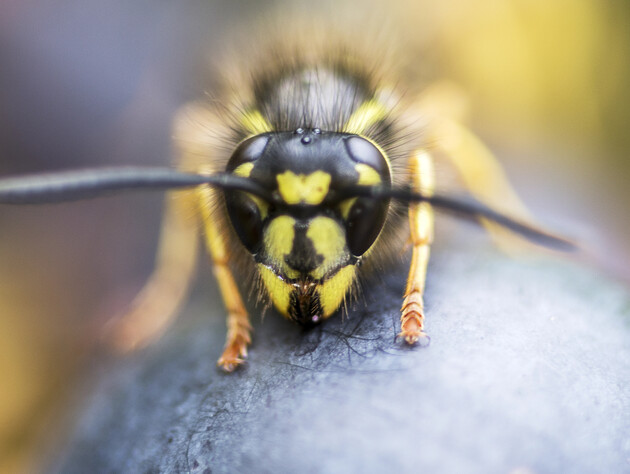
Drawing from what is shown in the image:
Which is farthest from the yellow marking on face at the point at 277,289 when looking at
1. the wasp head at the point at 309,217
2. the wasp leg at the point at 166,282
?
the wasp leg at the point at 166,282

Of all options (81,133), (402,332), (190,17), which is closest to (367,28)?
(190,17)

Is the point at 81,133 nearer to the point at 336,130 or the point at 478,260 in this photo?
the point at 336,130

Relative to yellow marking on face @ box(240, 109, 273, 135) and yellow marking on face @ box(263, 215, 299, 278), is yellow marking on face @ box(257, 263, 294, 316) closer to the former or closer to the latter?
yellow marking on face @ box(263, 215, 299, 278)

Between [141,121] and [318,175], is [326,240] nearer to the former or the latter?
[318,175]

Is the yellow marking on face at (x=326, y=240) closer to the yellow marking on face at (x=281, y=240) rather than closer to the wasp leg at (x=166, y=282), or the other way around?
the yellow marking on face at (x=281, y=240)

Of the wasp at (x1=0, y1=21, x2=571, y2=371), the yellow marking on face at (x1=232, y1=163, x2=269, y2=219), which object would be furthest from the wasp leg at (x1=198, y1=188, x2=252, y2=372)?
the yellow marking on face at (x1=232, y1=163, x2=269, y2=219)

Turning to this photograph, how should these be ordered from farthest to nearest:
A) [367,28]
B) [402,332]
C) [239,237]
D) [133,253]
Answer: [367,28], [133,253], [239,237], [402,332]

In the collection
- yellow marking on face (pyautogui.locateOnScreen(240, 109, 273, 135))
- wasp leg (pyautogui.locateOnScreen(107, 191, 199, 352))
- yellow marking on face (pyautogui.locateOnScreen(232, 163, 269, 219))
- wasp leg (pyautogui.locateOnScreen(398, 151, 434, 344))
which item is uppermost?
yellow marking on face (pyautogui.locateOnScreen(240, 109, 273, 135))
